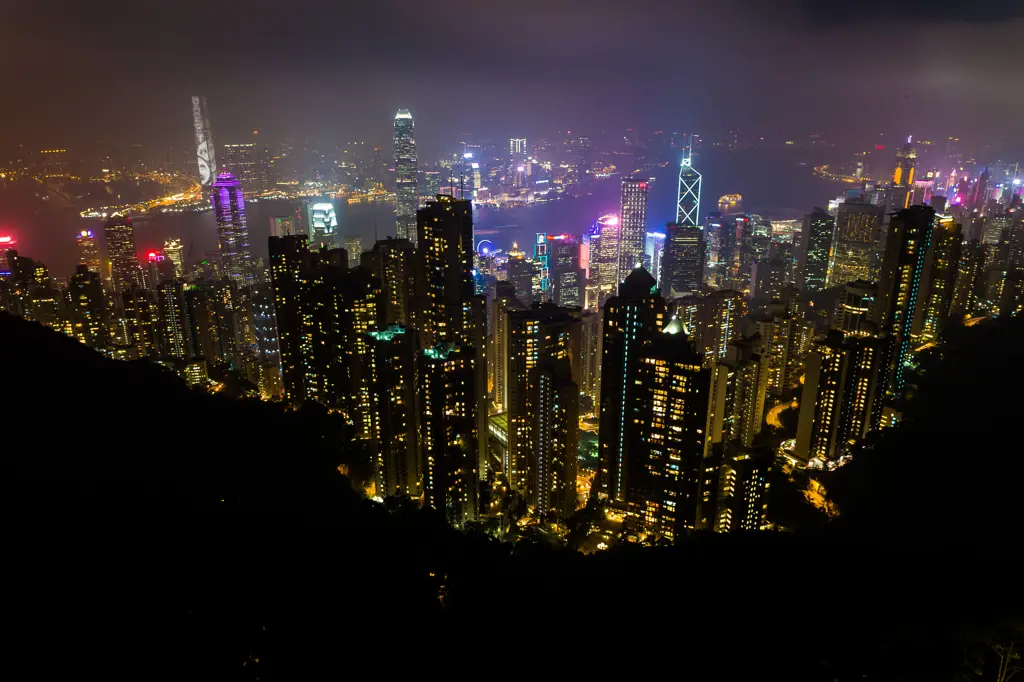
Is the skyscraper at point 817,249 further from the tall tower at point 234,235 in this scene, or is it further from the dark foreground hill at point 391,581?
the tall tower at point 234,235

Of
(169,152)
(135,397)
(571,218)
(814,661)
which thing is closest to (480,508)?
(135,397)

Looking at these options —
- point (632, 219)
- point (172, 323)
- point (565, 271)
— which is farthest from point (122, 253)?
point (632, 219)

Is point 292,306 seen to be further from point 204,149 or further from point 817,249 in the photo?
point 817,249

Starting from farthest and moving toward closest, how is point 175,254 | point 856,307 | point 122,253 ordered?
1. point 175,254
2. point 122,253
3. point 856,307

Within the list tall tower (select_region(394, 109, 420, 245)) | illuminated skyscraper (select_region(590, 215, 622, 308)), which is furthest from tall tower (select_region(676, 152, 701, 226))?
tall tower (select_region(394, 109, 420, 245))

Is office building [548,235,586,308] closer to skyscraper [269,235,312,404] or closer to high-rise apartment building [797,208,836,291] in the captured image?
high-rise apartment building [797,208,836,291]

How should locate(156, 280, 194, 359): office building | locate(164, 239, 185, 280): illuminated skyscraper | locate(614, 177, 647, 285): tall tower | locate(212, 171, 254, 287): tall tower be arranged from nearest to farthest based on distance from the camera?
locate(156, 280, 194, 359): office building → locate(164, 239, 185, 280): illuminated skyscraper → locate(212, 171, 254, 287): tall tower → locate(614, 177, 647, 285): tall tower
